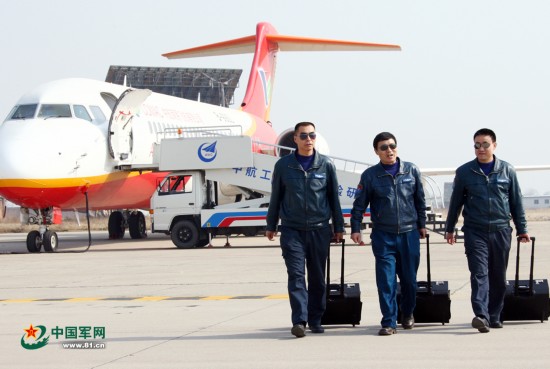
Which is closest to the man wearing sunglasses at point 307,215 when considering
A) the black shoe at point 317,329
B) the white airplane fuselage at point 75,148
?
the black shoe at point 317,329

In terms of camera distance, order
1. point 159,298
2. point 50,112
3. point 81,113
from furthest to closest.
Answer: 1. point 81,113
2. point 50,112
3. point 159,298

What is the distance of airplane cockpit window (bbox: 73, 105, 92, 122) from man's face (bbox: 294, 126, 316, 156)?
1588 cm

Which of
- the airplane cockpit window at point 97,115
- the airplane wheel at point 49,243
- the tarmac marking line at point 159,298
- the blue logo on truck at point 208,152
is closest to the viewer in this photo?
the tarmac marking line at point 159,298

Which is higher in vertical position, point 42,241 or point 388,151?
point 388,151

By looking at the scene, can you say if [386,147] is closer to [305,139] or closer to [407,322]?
[305,139]

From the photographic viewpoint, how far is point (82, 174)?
23.9 m

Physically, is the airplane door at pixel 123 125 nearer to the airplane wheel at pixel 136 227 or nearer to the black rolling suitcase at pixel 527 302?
the airplane wheel at pixel 136 227

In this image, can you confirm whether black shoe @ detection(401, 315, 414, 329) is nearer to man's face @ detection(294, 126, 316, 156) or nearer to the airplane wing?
man's face @ detection(294, 126, 316, 156)

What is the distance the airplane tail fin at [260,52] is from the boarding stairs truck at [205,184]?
13501 mm

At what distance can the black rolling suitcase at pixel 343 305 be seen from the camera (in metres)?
9.49

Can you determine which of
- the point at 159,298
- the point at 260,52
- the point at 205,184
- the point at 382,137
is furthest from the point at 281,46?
the point at 382,137

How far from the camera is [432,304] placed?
374 inches

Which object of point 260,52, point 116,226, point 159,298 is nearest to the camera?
point 159,298

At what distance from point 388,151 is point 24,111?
54.4 ft
